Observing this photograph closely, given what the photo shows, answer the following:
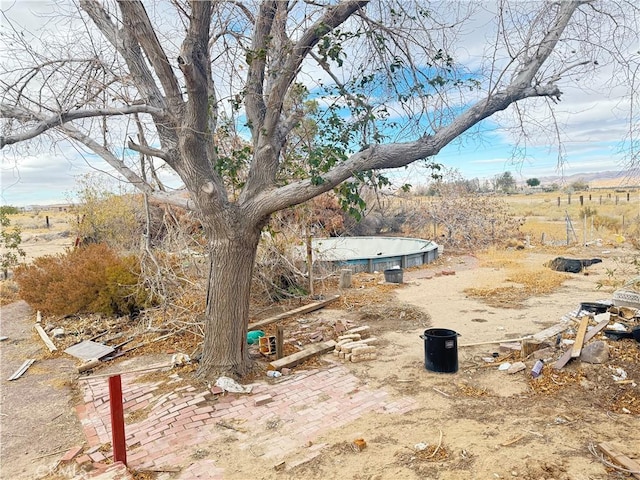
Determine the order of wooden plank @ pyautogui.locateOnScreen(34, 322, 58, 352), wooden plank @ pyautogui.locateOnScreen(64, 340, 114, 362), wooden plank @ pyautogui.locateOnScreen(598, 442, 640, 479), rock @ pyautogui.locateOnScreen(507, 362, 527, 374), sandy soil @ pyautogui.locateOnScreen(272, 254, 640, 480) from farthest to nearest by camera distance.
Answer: wooden plank @ pyautogui.locateOnScreen(34, 322, 58, 352)
wooden plank @ pyautogui.locateOnScreen(64, 340, 114, 362)
rock @ pyautogui.locateOnScreen(507, 362, 527, 374)
sandy soil @ pyautogui.locateOnScreen(272, 254, 640, 480)
wooden plank @ pyautogui.locateOnScreen(598, 442, 640, 479)

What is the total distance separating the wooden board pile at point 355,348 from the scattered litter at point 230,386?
5.11ft

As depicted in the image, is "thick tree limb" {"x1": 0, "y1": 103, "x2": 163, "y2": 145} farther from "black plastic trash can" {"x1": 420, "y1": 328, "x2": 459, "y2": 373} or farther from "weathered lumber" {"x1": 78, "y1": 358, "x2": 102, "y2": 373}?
"black plastic trash can" {"x1": 420, "y1": 328, "x2": 459, "y2": 373}

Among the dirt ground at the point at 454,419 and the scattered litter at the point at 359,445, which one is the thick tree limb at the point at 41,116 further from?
the scattered litter at the point at 359,445

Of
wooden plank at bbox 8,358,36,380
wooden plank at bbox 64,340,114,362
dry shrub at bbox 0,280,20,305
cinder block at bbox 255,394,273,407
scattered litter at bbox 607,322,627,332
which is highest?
dry shrub at bbox 0,280,20,305

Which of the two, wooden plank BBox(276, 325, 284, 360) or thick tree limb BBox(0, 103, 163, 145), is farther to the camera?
wooden plank BBox(276, 325, 284, 360)

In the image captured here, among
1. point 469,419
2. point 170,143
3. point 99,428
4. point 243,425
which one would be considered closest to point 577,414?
point 469,419

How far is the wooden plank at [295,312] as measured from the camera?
24.6ft

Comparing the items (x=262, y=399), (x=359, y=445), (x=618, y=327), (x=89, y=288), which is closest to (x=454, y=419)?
(x=359, y=445)

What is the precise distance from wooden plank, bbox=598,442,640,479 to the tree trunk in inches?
150

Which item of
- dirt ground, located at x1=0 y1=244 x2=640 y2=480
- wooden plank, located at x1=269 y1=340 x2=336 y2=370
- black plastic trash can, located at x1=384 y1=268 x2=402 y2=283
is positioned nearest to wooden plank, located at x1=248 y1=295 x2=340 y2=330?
wooden plank, located at x1=269 y1=340 x2=336 y2=370

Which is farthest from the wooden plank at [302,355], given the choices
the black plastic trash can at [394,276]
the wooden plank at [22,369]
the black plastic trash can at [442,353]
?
the black plastic trash can at [394,276]

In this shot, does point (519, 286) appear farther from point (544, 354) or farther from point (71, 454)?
point (71, 454)

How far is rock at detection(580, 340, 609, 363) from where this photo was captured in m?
5.12

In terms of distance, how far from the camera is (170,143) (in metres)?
5.03
